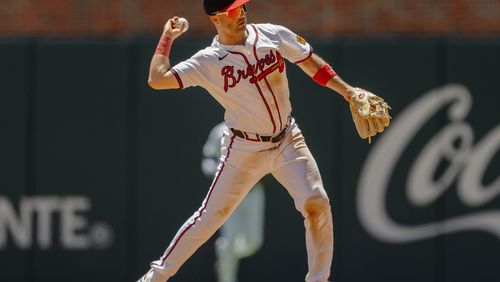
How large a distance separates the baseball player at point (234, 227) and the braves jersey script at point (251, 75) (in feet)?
8.89

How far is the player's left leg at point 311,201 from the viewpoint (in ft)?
→ 20.9

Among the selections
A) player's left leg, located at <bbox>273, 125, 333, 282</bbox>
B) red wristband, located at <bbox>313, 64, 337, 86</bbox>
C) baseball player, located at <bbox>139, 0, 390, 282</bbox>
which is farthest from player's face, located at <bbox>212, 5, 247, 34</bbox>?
player's left leg, located at <bbox>273, 125, 333, 282</bbox>

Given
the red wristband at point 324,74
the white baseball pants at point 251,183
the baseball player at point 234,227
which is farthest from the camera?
the baseball player at point 234,227

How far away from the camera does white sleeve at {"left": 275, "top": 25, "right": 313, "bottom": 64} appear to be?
21.3ft

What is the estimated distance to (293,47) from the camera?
21.3 feet

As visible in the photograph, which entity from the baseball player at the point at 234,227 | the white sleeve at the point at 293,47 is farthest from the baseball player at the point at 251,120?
the baseball player at the point at 234,227

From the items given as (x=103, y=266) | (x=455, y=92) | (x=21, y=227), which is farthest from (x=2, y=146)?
(x=455, y=92)

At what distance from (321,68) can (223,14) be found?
26.3 inches

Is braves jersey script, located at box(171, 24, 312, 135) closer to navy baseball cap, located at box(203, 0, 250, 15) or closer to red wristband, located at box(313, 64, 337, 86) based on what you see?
red wristband, located at box(313, 64, 337, 86)

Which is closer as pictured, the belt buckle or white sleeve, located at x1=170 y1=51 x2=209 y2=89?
white sleeve, located at x1=170 y1=51 x2=209 y2=89

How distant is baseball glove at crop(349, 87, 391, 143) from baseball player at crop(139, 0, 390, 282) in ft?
0.06

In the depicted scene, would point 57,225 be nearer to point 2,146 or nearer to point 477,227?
point 2,146

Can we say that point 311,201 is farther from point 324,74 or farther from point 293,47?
point 293,47

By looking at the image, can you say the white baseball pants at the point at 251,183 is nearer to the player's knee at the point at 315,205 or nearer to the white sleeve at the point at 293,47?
the player's knee at the point at 315,205
